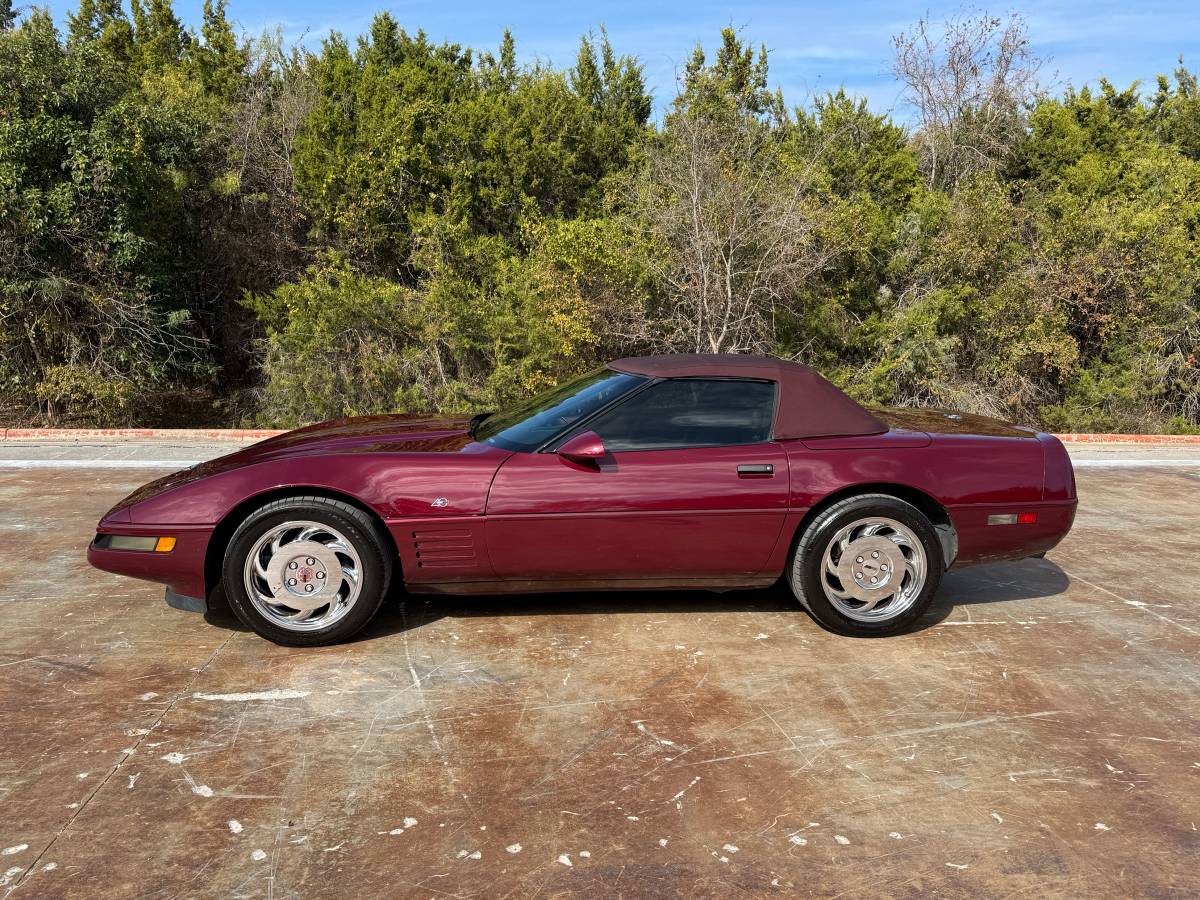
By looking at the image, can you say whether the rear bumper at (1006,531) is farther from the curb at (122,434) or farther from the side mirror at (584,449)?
the curb at (122,434)

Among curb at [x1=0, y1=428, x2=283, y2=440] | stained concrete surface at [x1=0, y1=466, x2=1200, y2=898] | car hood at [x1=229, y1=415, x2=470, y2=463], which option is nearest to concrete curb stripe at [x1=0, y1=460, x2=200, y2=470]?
curb at [x1=0, y1=428, x2=283, y2=440]

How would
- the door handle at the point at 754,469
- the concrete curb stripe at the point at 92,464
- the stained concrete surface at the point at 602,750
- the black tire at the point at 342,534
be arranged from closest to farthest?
the stained concrete surface at the point at 602,750 → the black tire at the point at 342,534 → the door handle at the point at 754,469 → the concrete curb stripe at the point at 92,464

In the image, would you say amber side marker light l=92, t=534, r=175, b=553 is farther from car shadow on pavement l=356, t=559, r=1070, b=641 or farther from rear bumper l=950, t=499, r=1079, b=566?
rear bumper l=950, t=499, r=1079, b=566

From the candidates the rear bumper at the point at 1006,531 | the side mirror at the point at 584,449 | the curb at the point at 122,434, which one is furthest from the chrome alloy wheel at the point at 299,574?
the curb at the point at 122,434

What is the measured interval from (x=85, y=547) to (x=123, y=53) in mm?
21611

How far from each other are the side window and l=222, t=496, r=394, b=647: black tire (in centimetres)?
113

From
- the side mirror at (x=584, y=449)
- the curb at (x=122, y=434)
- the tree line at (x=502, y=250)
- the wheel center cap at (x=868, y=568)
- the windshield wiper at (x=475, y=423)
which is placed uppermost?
the tree line at (x=502, y=250)

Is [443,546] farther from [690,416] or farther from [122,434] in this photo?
[122,434]

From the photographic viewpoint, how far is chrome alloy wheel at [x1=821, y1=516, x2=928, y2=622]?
15.2ft

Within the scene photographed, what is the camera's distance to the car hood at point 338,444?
4.64 metres

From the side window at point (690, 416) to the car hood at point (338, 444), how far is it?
0.78 metres

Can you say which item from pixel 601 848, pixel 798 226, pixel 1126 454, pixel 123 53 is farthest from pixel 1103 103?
pixel 601 848

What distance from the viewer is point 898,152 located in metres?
21.3

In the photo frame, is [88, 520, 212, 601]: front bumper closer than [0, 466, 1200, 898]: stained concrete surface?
No
